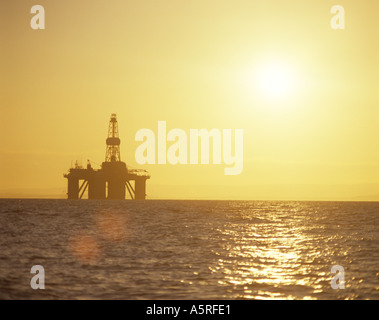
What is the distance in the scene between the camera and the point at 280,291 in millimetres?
26312

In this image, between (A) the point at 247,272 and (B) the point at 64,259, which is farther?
(B) the point at 64,259

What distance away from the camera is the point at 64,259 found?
3688 cm

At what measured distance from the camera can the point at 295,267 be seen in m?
34.8
